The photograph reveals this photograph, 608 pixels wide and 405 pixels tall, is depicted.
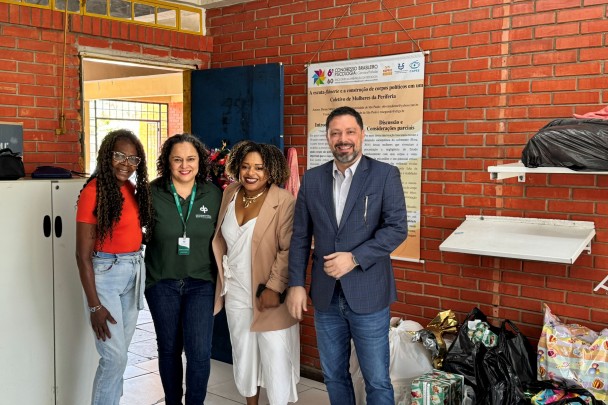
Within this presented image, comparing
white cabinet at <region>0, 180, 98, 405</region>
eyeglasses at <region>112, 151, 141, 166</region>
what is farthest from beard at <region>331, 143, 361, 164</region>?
white cabinet at <region>0, 180, 98, 405</region>

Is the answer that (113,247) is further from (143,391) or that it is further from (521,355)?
(521,355)

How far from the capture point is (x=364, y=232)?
9.12 feet

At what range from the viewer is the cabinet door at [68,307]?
356 cm

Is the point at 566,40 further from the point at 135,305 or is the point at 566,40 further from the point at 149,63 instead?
the point at 149,63

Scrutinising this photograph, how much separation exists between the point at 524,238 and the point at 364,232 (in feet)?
2.97

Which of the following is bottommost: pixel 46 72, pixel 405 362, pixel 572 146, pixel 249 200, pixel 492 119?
pixel 405 362

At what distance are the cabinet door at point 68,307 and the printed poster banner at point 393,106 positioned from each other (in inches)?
69.1

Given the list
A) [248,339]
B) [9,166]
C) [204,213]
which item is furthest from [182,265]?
[9,166]

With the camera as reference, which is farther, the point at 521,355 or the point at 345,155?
the point at 521,355

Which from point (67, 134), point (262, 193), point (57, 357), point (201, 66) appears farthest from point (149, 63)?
point (57, 357)

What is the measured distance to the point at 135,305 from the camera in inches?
122

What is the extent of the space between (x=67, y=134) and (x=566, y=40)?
3.05 m

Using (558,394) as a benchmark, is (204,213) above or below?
above

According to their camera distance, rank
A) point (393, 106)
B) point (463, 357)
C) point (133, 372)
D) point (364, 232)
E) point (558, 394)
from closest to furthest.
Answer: point (364, 232)
point (558, 394)
point (463, 357)
point (393, 106)
point (133, 372)
